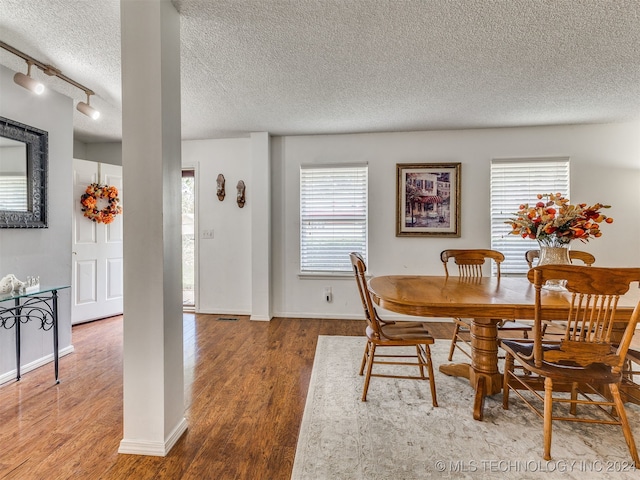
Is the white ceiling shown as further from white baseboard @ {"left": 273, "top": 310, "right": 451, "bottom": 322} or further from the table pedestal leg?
white baseboard @ {"left": 273, "top": 310, "right": 451, "bottom": 322}

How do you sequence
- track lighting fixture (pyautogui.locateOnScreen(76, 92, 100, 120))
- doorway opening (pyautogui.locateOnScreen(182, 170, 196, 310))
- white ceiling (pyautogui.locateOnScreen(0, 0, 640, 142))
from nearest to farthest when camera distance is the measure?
white ceiling (pyautogui.locateOnScreen(0, 0, 640, 142)) → track lighting fixture (pyautogui.locateOnScreen(76, 92, 100, 120)) → doorway opening (pyautogui.locateOnScreen(182, 170, 196, 310))

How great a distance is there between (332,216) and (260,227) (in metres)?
0.95

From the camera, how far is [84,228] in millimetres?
3727

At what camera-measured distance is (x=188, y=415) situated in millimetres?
1889

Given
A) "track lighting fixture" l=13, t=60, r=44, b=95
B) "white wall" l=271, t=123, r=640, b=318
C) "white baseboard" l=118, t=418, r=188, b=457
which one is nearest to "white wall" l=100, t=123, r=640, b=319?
"white wall" l=271, t=123, r=640, b=318

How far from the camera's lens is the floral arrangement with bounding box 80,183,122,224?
12.1ft

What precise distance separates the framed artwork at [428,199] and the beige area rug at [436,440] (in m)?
2.07

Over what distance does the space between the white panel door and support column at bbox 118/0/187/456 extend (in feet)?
9.32

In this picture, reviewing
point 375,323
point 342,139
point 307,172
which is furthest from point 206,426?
point 342,139

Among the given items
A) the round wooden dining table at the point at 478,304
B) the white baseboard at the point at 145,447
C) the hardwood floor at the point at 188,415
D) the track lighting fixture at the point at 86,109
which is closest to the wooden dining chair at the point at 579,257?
the round wooden dining table at the point at 478,304

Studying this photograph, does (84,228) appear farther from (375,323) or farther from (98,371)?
(375,323)

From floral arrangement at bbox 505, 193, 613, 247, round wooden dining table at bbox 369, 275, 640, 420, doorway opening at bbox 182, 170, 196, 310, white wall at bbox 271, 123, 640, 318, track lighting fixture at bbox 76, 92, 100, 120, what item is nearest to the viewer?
round wooden dining table at bbox 369, 275, 640, 420

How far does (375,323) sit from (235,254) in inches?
106

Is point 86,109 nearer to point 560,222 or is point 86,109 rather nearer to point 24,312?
point 24,312
